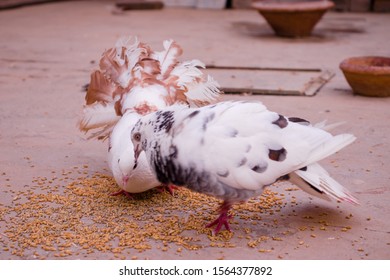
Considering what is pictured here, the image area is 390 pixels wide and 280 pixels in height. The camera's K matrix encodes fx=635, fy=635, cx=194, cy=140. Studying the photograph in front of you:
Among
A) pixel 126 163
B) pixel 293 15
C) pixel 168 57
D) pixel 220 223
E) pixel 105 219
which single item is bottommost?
pixel 293 15

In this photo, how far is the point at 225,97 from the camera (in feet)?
18.3

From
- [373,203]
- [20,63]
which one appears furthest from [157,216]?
[20,63]

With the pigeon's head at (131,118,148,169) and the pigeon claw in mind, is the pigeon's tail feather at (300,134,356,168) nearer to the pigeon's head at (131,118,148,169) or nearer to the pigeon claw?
the pigeon claw

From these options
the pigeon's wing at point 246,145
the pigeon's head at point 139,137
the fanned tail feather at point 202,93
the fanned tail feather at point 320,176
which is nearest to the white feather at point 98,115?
the fanned tail feather at point 202,93

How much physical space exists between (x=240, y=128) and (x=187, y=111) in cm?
26

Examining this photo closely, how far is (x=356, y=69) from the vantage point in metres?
5.51

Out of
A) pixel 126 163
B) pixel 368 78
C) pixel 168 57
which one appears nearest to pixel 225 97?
pixel 368 78

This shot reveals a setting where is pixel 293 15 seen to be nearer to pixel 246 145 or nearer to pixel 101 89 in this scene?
pixel 101 89

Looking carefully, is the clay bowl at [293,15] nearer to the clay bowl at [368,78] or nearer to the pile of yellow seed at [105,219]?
the clay bowl at [368,78]

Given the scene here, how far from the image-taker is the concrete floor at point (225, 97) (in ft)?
9.89

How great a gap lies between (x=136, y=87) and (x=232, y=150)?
1080 millimetres

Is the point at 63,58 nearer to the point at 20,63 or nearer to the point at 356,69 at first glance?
the point at 20,63

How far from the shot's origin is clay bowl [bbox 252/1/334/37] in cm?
849

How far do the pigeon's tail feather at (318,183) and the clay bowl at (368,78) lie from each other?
268 cm
